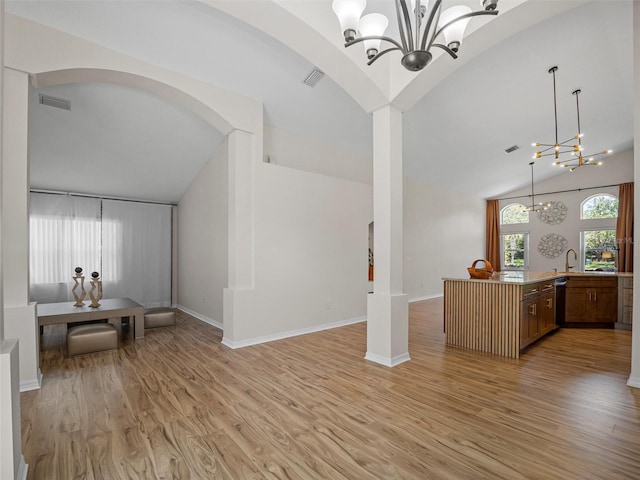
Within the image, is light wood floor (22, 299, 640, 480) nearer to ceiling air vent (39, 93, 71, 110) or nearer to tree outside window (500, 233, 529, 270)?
ceiling air vent (39, 93, 71, 110)

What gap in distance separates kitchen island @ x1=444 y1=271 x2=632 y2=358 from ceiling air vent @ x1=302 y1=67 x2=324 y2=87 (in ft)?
10.9

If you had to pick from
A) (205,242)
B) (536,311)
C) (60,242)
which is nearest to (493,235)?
(536,311)

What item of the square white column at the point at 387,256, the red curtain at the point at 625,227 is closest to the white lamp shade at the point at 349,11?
the square white column at the point at 387,256

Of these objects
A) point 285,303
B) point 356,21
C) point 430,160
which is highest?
point 430,160

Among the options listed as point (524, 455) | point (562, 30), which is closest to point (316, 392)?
point (524, 455)

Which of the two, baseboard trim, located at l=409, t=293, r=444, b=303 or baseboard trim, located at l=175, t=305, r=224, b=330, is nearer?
baseboard trim, located at l=175, t=305, r=224, b=330

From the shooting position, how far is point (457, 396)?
270cm

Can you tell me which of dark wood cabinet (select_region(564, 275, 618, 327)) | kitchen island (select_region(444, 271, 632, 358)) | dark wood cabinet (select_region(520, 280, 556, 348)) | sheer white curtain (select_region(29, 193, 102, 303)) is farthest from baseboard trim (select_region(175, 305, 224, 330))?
dark wood cabinet (select_region(564, 275, 618, 327))

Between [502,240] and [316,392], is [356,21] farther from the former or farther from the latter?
[502,240]

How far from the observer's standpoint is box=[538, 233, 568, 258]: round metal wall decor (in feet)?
31.1

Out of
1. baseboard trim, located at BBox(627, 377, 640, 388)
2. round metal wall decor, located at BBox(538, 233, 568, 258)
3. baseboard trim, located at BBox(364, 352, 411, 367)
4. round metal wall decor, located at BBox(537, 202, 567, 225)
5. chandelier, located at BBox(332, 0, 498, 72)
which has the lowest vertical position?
baseboard trim, located at BBox(364, 352, 411, 367)

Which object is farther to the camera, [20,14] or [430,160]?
[430,160]

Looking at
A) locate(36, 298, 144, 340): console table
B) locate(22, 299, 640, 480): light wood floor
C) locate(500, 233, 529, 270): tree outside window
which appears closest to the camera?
locate(22, 299, 640, 480): light wood floor

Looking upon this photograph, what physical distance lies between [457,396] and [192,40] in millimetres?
4562
